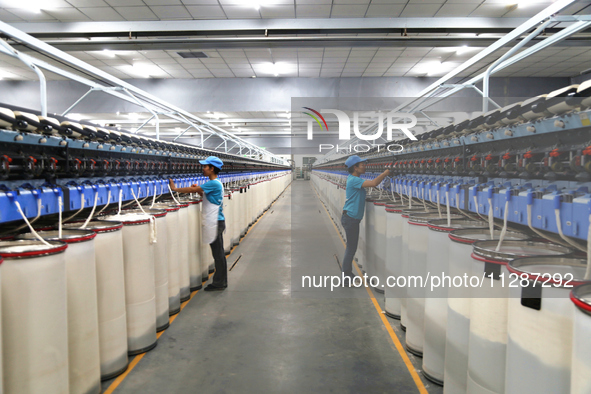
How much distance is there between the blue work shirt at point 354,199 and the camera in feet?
17.5

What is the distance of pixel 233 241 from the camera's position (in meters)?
8.16

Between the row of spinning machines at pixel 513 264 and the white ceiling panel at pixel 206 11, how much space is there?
20.3 feet

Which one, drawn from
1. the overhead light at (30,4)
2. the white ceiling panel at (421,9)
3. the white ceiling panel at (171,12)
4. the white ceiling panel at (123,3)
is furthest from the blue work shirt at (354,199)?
the overhead light at (30,4)

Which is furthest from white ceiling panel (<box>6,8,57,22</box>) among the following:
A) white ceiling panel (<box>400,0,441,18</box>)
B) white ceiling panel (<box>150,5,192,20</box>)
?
white ceiling panel (<box>400,0,441,18</box>)

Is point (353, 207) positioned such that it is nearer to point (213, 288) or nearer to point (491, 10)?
point (213, 288)

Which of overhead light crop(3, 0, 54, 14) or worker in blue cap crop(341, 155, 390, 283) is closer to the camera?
worker in blue cap crop(341, 155, 390, 283)

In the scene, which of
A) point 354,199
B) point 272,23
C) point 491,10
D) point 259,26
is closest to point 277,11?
point 272,23

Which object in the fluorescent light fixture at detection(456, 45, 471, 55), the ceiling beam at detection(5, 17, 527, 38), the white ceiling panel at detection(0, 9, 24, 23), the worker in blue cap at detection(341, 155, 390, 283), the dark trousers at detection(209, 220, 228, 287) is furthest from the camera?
the fluorescent light fixture at detection(456, 45, 471, 55)

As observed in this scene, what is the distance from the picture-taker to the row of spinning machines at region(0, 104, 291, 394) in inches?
85.6

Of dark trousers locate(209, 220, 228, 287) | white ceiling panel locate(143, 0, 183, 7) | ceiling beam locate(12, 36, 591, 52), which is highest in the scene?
white ceiling panel locate(143, 0, 183, 7)

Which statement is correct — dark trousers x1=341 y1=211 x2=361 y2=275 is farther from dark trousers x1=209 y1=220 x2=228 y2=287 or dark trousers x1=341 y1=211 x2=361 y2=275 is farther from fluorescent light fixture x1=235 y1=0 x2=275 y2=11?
fluorescent light fixture x1=235 y1=0 x2=275 y2=11

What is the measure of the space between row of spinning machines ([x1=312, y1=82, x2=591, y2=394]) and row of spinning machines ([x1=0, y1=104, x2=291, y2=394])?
2539 mm

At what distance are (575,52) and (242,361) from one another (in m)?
12.8

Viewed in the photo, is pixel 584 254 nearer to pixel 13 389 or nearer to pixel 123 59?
pixel 13 389
